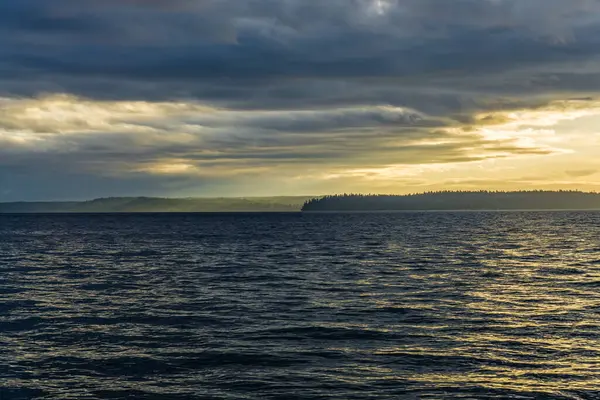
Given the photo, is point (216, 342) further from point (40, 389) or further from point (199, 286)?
point (199, 286)

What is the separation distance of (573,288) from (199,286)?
2810 centimetres

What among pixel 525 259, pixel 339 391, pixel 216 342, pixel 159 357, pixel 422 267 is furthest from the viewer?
pixel 525 259

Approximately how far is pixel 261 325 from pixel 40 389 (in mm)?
13524

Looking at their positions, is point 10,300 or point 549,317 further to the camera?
point 10,300

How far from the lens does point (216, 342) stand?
105 feet

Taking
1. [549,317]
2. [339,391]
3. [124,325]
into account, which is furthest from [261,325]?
[549,317]

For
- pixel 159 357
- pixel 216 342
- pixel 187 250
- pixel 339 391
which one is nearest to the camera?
pixel 339 391

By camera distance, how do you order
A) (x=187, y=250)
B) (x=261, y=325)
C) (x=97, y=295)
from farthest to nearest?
(x=187, y=250) < (x=97, y=295) < (x=261, y=325)

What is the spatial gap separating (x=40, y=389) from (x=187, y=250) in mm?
79341

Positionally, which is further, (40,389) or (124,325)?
(124,325)

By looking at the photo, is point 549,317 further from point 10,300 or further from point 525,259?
point 525,259

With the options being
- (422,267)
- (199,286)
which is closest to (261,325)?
(199,286)

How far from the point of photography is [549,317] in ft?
126

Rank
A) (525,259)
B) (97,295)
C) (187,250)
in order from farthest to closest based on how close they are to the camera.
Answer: (187,250) < (525,259) < (97,295)
